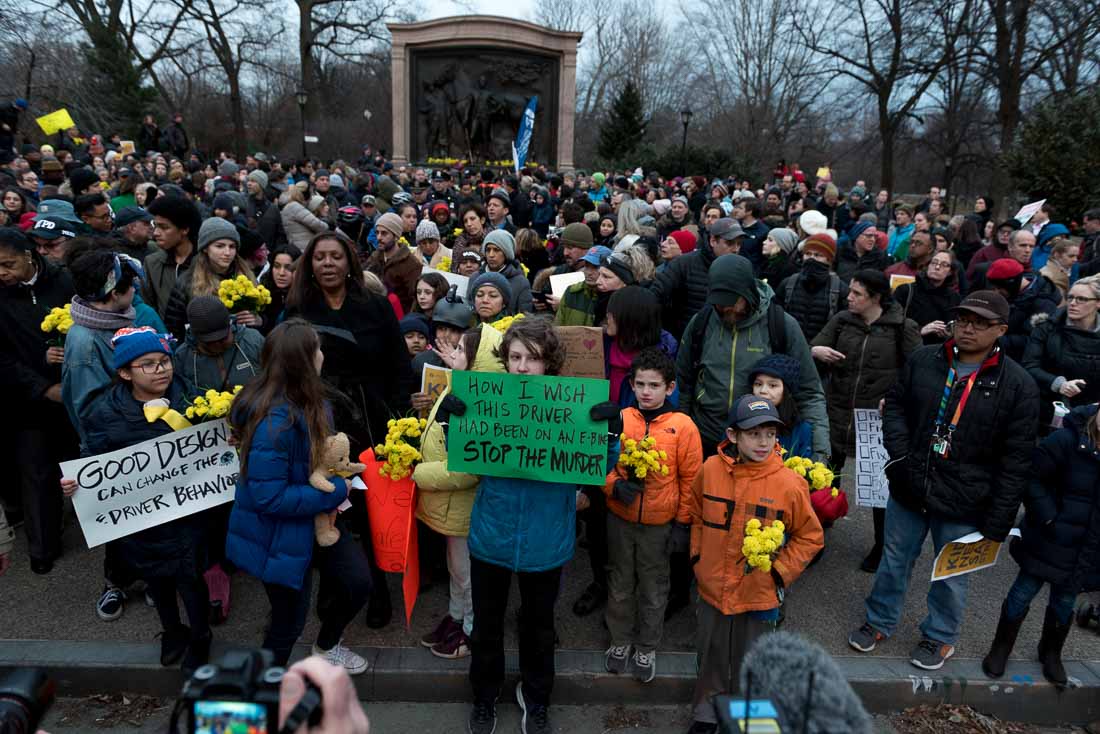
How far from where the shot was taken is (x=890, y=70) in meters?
26.7

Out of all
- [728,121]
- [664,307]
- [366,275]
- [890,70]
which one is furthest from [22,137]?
[728,121]

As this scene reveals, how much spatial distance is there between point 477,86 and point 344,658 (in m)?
22.4

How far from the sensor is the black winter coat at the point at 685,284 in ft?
18.9

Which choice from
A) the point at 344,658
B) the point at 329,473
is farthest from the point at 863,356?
the point at 344,658

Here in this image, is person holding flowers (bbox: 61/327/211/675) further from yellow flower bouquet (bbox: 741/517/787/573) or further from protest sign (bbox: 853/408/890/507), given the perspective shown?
protest sign (bbox: 853/408/890/507)

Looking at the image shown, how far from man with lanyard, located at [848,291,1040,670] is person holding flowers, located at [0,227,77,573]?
5020mm

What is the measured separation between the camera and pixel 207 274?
468 cm

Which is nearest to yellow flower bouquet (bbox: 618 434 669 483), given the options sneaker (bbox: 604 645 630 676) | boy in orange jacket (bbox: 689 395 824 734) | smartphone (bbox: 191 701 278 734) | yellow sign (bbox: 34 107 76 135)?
boy in orange jacket (bbox: 689 395 824 734)

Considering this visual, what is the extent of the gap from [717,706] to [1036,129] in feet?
54.9

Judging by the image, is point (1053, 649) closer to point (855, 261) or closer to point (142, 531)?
point (142, 531)

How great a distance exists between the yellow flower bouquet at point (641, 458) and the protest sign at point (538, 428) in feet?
1.30

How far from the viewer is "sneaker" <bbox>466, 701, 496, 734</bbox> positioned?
3.31 m

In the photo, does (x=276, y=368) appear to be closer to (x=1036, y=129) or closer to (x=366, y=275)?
(x=366, y=275)

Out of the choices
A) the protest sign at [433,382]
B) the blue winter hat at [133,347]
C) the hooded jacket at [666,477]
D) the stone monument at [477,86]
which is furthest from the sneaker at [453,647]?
the stone monument at [477,86]
